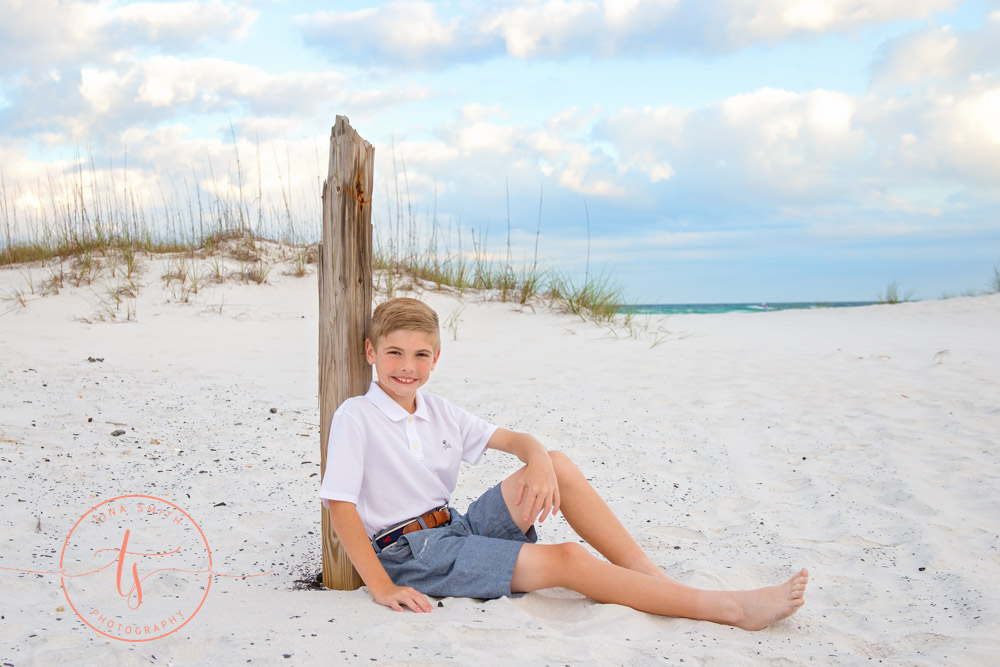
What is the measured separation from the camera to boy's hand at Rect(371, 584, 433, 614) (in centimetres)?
228

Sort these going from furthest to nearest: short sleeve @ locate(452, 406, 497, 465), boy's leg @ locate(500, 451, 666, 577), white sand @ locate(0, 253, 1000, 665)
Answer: short sleeve @ locate(452, 406, 497, 465) < boy's leg @ locate(500, 451, 666, 577) < white sand @ locate(0, 253, 1000, 665)

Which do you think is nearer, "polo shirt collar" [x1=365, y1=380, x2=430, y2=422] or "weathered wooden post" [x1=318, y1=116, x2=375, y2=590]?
"polo shirt collar" [x1=365, y1=380, x2=430, y2=422]

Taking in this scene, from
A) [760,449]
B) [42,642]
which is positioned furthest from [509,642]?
[760,449]

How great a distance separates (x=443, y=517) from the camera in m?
2.49

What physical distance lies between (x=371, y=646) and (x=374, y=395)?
80 centimetres

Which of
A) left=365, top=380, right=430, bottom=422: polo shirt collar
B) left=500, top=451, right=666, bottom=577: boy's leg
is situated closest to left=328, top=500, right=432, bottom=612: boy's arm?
left=365, top=380, right=430, bottom=422: polo shirt collar

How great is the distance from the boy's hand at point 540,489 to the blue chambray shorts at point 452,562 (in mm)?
154

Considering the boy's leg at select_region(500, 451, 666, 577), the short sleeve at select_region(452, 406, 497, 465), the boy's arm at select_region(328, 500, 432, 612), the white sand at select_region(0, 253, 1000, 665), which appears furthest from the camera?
the short sleeve at select_region(452, 406, 497, 465)

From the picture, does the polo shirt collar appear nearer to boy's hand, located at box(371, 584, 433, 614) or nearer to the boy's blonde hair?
the boy's blonde hair

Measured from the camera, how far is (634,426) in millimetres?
4926

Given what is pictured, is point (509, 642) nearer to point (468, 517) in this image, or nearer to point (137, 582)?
point (468, 517)

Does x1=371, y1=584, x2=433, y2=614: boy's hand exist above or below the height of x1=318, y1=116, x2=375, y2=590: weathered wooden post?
below

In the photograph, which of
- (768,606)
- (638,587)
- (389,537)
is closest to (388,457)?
(389,537)

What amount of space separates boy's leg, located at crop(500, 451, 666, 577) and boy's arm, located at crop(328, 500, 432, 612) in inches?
16.7
